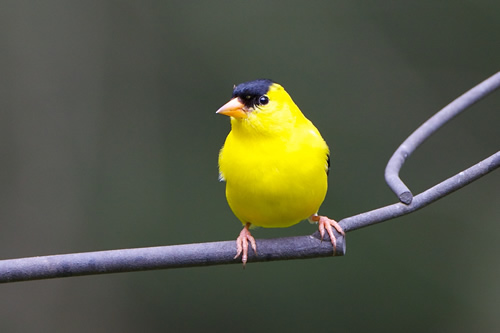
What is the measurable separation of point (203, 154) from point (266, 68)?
2.67 feet

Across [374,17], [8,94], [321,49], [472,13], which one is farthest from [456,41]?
[8,94]

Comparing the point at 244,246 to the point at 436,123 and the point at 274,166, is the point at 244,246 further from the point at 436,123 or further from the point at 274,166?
the point at 436,123

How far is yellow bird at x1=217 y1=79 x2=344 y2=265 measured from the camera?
2.47 m

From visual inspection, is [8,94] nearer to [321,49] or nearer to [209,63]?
[209,63]

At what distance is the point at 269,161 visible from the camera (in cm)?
247

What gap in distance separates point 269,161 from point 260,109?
203mm

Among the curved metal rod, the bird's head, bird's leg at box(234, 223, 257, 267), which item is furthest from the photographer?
the bird's head

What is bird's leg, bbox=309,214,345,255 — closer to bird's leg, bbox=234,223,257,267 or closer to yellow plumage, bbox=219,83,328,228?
yellow plumage, bbox=219,83,328,228

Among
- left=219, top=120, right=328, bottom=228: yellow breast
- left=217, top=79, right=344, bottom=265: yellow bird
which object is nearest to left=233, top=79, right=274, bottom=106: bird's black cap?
left=217, top=79, right=344, bottom=265: yellow bird

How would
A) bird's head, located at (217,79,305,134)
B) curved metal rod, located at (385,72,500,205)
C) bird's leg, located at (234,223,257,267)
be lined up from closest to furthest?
bird's leg, located at (234,223,257,267)
curved metal rod, located at (385,72,500,205)
bird's head, located at (217,79,305,134)

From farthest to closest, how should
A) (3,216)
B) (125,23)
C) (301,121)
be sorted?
(125,23), (3,216), (301,121)

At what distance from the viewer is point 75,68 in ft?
17.7

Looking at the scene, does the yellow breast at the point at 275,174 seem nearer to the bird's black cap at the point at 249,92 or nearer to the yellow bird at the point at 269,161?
A: the yellow bird at the point at 269,161

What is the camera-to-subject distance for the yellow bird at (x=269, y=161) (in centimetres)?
247
